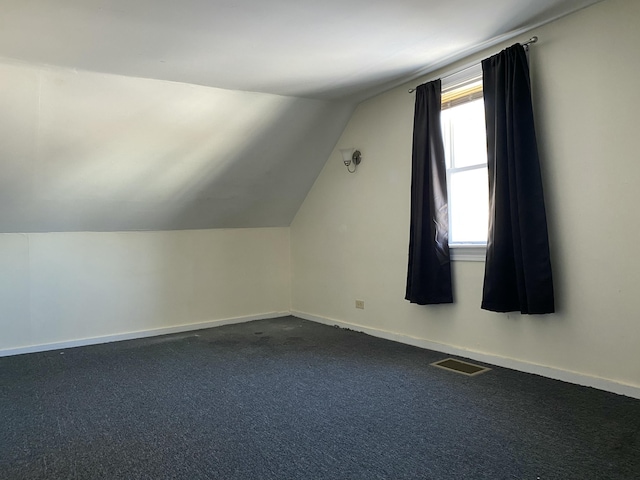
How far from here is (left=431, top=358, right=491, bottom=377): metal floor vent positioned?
129 inches

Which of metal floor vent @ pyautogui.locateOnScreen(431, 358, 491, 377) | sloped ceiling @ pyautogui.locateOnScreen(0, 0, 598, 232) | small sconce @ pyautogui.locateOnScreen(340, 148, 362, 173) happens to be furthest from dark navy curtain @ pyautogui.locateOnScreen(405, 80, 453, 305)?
small sconce @ pyautogui.locateOnScreen(340, 148, 362, 173)

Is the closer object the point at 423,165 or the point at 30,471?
the point at 30,471

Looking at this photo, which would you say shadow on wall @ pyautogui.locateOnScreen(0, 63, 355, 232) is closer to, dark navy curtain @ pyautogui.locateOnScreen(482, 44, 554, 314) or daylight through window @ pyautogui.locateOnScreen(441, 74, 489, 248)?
daylight through window @ pyautogui.locateOnScreen(441, 74, 489, 248)

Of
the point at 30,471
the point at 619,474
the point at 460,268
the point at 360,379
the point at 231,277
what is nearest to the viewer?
the point at 619,474

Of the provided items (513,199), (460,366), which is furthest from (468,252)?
(460,366)

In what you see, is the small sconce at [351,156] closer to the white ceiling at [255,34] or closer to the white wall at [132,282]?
the white ceiling at [255,34]

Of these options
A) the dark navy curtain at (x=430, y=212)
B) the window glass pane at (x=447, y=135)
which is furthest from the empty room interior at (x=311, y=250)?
the window glass pane at (x=447, y=135)

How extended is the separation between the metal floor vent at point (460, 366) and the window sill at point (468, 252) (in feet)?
2.49

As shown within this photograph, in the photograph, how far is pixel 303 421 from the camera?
251cm

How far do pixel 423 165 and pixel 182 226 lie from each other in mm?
2635

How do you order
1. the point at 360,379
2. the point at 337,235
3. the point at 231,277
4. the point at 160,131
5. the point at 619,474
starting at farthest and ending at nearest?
the point at 231,277 → the point at 337,235 → the point at 160,131 → the point at 360,379 → the point at 619,474

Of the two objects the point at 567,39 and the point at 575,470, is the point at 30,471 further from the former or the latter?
the point at 567,39

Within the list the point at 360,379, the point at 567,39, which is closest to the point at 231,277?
the point at 360,379

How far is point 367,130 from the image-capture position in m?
4.55
